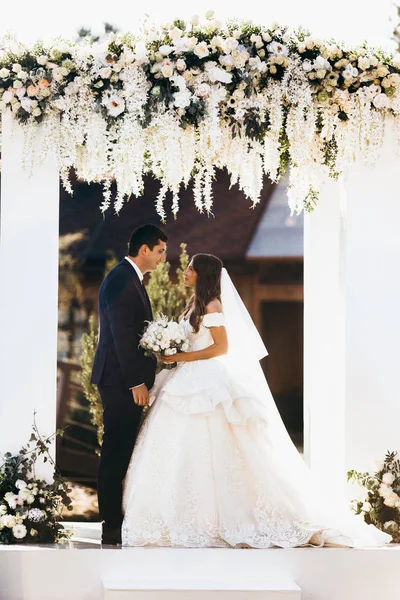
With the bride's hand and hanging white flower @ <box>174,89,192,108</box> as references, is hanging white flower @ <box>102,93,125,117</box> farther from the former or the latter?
the bride's hand

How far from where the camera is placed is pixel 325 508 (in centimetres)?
470

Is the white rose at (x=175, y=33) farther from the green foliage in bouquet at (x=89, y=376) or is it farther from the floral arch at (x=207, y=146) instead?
the green foliage in bouquet at (x=89, y=376)

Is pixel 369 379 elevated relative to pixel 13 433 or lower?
elevated

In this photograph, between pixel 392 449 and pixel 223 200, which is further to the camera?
pixel 223 200

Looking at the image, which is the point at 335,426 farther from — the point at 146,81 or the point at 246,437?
the point at 146,81

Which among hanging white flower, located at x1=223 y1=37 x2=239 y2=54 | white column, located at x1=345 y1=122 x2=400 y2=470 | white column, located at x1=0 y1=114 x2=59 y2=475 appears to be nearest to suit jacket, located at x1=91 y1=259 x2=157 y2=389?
white column, located at x1=0 y1=114 x2=59 y2=475

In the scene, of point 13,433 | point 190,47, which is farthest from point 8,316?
point 190,47

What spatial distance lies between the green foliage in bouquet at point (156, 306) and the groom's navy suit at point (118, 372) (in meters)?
1.83

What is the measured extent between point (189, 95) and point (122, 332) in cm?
148

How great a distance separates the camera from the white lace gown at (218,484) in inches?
181

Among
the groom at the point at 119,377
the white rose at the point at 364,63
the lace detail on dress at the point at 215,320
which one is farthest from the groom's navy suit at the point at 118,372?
the white rose at the point at 364,63

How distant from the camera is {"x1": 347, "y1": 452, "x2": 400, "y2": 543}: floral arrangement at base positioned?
4828 millimetres

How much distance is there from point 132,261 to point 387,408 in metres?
1.89

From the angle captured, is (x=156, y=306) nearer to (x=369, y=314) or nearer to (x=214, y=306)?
(x=214, y=306)
